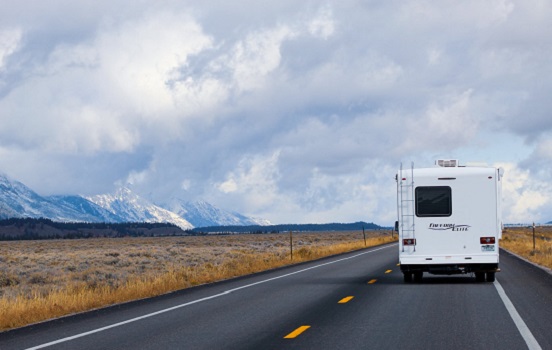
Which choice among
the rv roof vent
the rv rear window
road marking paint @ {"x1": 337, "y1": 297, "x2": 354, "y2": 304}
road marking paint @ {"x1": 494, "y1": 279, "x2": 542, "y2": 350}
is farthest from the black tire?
road marking paint @ {"x1": 337, "y1": 297, "x2": 354, "y2": 304}

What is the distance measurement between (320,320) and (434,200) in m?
8.45

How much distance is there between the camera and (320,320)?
13.5 m

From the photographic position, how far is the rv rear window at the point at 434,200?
2094 centimetres

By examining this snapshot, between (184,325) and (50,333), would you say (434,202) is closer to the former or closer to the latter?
(184,325)

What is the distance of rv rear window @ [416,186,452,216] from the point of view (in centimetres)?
2094

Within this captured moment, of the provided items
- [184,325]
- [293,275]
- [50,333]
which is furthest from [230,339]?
[293,275]

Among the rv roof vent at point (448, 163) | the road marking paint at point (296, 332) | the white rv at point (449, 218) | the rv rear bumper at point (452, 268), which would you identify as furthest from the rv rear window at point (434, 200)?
the road marking paint at point (296, 332)

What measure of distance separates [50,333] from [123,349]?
8.13 feet

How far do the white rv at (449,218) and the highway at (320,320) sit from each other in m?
0.76

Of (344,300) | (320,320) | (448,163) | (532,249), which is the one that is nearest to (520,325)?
(320,320)

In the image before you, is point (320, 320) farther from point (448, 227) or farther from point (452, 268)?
point (452, 268)

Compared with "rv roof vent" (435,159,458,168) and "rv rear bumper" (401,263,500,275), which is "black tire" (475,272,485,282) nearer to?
"rv rear bumper" (401,263,500,275)

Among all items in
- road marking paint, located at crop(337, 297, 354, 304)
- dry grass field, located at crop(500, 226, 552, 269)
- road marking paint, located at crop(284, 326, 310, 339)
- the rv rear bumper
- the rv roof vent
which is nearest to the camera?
road marking paint, located at crop(284, 326, 310, 339)

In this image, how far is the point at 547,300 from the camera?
663 inches
